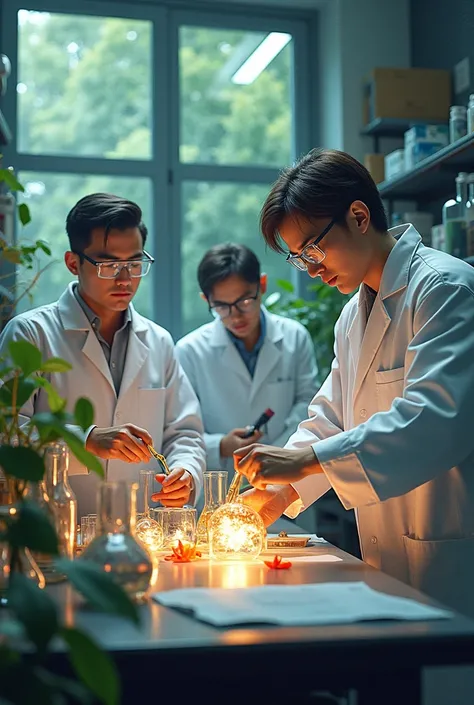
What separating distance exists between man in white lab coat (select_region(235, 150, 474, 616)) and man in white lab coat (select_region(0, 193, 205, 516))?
0.55 meters

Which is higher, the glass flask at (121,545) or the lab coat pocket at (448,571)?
the glass flask at (121,545)

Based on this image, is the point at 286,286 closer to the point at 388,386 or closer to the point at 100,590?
the point at 388,386

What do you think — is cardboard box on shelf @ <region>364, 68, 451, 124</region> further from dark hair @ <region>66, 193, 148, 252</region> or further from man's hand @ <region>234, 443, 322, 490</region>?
man's hand @ <region>234, 443, 322, 490</region>

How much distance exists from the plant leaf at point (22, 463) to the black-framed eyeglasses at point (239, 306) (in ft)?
7.35

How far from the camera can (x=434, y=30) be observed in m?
4.39

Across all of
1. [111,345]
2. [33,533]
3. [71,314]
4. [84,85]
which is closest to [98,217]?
[71,314]

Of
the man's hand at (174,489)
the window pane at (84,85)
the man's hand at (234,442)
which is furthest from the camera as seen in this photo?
the window pane at (84,85)

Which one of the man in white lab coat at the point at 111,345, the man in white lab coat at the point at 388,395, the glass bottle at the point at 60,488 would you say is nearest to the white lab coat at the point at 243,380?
the man in white lab coat at the point at 111,345

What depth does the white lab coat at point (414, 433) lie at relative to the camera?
5.90ft

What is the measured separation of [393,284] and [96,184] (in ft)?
9.21

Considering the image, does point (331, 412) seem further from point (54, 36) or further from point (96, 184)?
point (54, 36)

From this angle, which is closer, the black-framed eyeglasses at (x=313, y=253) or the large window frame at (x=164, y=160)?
the black-framed eyeglasses at (x=313, y=253)

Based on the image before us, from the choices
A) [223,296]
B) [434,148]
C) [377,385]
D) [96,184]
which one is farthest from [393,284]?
[96,184]

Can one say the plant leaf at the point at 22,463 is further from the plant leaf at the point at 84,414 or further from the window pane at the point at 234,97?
the window pane at the point at 234,97
